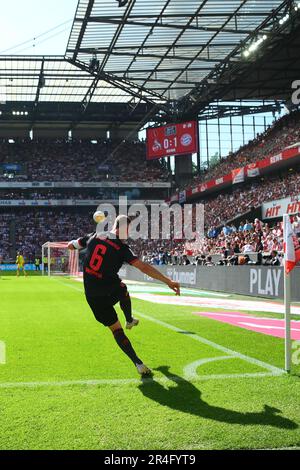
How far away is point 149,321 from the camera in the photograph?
11359 mm

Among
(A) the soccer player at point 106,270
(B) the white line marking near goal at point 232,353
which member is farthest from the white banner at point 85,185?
(A) the soccer player at point 106,270

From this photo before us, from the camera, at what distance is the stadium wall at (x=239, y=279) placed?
1638 cm

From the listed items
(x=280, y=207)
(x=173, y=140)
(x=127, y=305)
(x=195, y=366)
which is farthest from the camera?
(x=173, y=140)

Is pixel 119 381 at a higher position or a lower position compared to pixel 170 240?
lower

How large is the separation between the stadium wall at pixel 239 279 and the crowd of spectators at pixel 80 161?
33947 mm

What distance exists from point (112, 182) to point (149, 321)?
48.4m

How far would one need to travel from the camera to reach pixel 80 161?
205 feet

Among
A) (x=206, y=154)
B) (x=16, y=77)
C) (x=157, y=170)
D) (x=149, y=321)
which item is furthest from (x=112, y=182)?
(x=149, y=321)

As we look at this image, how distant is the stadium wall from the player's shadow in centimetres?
1068

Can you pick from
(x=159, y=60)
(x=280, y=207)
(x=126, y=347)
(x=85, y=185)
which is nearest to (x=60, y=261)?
(x=85, y=185)

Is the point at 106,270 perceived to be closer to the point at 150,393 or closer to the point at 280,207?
the point at 150,393

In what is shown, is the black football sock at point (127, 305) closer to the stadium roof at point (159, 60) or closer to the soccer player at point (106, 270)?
the soccer player at point (106, 270)

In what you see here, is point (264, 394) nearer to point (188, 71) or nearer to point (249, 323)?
point (249, 323)

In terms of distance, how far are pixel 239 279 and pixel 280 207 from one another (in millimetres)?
15206
